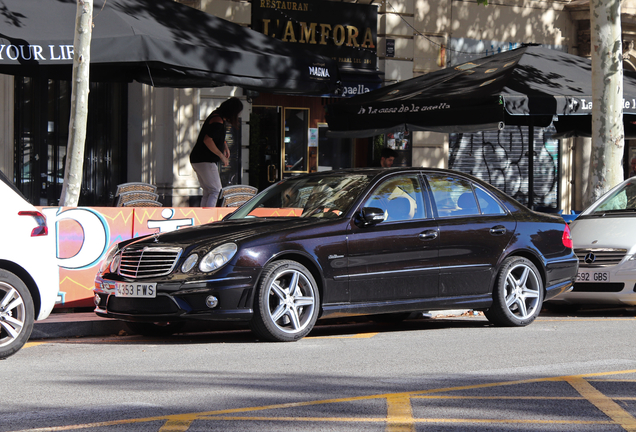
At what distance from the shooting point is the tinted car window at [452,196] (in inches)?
346

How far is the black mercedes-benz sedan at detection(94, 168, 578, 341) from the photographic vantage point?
24.4 feet

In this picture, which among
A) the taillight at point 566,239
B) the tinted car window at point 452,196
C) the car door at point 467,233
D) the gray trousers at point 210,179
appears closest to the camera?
the car door at point 467,233

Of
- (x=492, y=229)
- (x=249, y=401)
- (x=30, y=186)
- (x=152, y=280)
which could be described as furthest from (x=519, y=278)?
(x=30, y=186)

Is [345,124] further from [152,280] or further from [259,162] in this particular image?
[152,280]

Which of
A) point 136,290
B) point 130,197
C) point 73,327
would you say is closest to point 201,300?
point 136,290

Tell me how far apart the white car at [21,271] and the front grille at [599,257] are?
19.8 ft

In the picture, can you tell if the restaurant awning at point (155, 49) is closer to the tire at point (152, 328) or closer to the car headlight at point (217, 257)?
the tire at point (152, 328)

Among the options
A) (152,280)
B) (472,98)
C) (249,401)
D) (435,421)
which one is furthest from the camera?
(472,98)

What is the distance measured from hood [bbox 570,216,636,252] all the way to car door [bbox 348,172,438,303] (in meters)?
2.81

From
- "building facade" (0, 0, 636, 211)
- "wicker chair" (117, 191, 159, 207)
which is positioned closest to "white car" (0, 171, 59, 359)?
"wicker chair" (117, 191, 159, 207)

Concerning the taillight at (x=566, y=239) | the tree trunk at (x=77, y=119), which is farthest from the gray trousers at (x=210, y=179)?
the taillight at (x=566, y=239)

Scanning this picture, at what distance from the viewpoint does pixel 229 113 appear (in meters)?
12.7

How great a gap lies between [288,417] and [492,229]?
453 cm

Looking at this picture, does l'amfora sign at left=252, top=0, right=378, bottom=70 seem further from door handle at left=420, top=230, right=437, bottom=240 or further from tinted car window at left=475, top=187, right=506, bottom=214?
door handle at left=420, top=230, right=437, bottom=240
